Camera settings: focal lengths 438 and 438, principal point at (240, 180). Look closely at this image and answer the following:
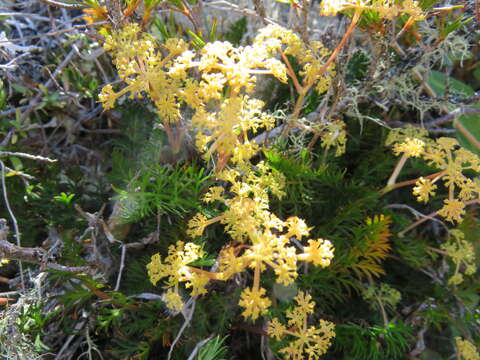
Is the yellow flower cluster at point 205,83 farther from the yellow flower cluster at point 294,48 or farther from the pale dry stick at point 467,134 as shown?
the pale dry stick at point 467,134

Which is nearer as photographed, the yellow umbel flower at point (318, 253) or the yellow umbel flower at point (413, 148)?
the yellow umbel flower at point (318, 253)

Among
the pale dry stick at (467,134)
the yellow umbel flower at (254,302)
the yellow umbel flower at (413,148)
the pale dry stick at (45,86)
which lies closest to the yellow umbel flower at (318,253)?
the yellow umbel flower at (254,302)

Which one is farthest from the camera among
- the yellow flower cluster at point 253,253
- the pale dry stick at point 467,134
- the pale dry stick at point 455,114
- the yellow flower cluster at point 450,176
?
the pale dry stick at point 467,134

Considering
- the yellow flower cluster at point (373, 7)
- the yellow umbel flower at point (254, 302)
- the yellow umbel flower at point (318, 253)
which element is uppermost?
the yellow flower cluster at point (373, 7)

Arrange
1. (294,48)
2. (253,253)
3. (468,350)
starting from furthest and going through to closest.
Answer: (468,350) < (294,48) < (253,253)

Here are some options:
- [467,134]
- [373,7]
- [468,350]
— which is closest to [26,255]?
[373,7]

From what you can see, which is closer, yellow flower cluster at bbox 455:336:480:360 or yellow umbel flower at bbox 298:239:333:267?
yellow umbel flower at bbox 298:239:333:267

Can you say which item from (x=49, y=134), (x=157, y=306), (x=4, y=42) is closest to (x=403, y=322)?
(x=157, y=306)

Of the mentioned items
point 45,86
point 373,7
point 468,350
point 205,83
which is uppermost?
point 373,7

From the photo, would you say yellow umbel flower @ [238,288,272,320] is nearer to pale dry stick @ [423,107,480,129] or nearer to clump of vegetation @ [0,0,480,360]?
clump of vegetation @ [0,0,480,360]

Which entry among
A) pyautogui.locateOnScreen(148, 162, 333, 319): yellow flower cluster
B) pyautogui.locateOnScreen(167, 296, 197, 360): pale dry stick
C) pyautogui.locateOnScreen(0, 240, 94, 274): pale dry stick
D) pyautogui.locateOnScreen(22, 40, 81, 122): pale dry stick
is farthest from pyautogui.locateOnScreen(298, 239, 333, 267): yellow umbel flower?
pyautogui.locateOnScreen(22, 40, 81, 122): pale dry stick

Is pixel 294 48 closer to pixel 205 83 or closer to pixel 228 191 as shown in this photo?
pixel 205 83

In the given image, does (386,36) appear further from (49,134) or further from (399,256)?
(49,134)

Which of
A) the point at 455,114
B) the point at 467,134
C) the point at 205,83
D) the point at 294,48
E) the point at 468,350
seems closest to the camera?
the point at 205,83
